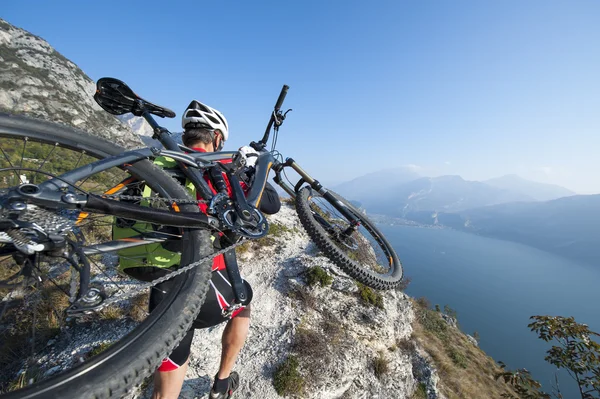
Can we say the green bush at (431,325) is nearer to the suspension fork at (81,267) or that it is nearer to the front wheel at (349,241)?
the front wheel at (349,241)

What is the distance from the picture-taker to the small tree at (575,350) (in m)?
5.91

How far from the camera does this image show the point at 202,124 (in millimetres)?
3893

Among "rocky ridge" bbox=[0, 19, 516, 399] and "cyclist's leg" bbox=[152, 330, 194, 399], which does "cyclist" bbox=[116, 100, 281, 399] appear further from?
"rocky ridge" bbox=[0, 19, 516, 399]

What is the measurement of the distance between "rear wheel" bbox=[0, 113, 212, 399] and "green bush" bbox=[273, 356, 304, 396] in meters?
3.12

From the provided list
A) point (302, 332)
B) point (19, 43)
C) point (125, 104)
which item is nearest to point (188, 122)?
point (125, 104)

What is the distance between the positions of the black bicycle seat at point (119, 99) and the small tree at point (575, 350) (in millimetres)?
9944

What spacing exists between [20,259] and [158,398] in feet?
6.30

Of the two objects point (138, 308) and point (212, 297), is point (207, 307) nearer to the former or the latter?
point (212, 297)

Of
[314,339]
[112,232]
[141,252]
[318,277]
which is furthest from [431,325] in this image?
[112,232]

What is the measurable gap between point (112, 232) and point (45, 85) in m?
102

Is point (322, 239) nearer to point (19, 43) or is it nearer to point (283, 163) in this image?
point (283, 163)

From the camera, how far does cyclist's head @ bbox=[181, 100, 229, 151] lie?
3859mm

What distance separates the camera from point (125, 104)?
172 inches

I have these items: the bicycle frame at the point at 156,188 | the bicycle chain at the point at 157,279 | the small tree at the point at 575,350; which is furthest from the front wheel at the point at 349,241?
the small tree at the point at 575,350
